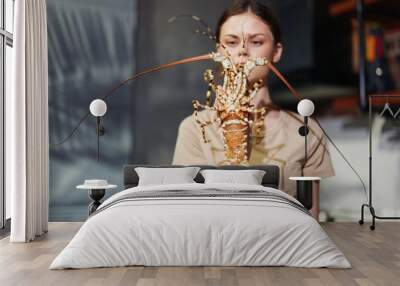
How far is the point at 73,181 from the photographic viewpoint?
716cm

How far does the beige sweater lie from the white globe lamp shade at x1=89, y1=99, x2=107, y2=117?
0.98m

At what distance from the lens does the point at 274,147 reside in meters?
7.05

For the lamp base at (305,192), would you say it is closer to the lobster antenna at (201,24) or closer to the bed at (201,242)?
the lobster antenna at (201,24)

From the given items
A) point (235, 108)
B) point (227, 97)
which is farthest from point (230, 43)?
point (235, 108)

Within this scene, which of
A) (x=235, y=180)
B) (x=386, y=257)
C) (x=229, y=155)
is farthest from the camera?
(x=229, y=155)

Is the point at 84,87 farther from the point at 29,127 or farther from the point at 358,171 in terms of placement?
the point at 358,171

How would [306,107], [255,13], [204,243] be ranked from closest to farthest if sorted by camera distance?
[204,243] → [306,107] → [255,13]

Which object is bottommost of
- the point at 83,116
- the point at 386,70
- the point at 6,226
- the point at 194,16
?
the point at 6,226

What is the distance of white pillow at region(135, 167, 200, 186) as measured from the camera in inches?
249

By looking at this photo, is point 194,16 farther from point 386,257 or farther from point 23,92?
point 386,257

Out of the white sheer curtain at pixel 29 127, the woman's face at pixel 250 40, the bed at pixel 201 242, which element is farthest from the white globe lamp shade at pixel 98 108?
the bed at pixel 201 242

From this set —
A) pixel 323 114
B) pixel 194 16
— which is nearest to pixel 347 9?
pixel 323 114

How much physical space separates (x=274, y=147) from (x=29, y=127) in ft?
9.61

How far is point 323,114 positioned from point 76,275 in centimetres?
409
